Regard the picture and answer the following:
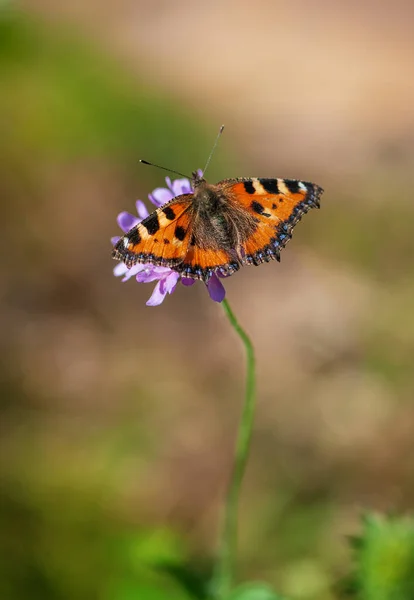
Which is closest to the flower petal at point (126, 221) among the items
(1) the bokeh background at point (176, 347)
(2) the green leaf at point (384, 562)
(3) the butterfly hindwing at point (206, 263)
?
(3) the butterfly hindwing at point (206, 263)

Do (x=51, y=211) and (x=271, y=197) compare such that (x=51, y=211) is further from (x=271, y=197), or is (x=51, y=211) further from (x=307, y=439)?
(x=271, y=197)

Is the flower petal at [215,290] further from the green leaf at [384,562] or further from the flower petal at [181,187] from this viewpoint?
the green leaf at [384,562]

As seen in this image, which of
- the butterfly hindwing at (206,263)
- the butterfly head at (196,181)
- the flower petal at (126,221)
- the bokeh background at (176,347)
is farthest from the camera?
the bokeh background at (176,347)

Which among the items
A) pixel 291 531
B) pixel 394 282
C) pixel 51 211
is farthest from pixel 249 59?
pixel 291 531

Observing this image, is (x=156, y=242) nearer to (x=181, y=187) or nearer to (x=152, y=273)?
(x=152, y=273)

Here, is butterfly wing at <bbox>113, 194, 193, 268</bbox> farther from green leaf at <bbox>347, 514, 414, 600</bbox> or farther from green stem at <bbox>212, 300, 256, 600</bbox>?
green leaf at <bbox>347, 514, 414, 600</bbox>

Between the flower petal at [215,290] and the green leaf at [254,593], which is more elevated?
the flower petal at [215,290]
